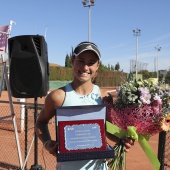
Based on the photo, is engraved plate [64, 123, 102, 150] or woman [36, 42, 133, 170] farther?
woman [36, 42, 133, 170]

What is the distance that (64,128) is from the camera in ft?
5.27

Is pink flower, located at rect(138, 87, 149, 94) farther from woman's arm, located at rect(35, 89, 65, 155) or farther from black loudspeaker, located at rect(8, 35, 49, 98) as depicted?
black loudspeaker, located at rect(8, 35, 49, 98)

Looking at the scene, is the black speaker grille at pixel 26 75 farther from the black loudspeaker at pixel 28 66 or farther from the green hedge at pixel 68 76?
the green hedge at pixel 68 76

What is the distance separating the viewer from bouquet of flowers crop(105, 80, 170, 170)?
1.63 metres

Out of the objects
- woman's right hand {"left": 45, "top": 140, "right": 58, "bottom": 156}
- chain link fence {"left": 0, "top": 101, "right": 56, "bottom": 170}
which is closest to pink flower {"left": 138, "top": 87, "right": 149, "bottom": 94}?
woman's right hand {"left": 45, "top": 140, "right": 58, "bottom": 156}

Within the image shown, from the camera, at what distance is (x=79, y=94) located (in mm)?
1788

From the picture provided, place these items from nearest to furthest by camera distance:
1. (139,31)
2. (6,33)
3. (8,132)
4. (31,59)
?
(31,59) < (6,33) < (8,132) < (139,31)

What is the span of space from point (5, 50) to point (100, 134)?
293 cm

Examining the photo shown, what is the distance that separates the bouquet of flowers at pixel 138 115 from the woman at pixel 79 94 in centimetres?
9

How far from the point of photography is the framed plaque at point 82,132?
1582mm

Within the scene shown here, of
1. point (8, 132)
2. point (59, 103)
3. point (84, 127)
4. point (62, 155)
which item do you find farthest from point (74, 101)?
point (8, 132)

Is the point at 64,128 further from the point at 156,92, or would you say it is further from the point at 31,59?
the point at 31,59

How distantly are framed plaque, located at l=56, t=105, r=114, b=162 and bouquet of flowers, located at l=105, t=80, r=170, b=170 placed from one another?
0.08 metres

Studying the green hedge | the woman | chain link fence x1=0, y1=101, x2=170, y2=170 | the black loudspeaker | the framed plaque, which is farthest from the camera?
the green hedge
